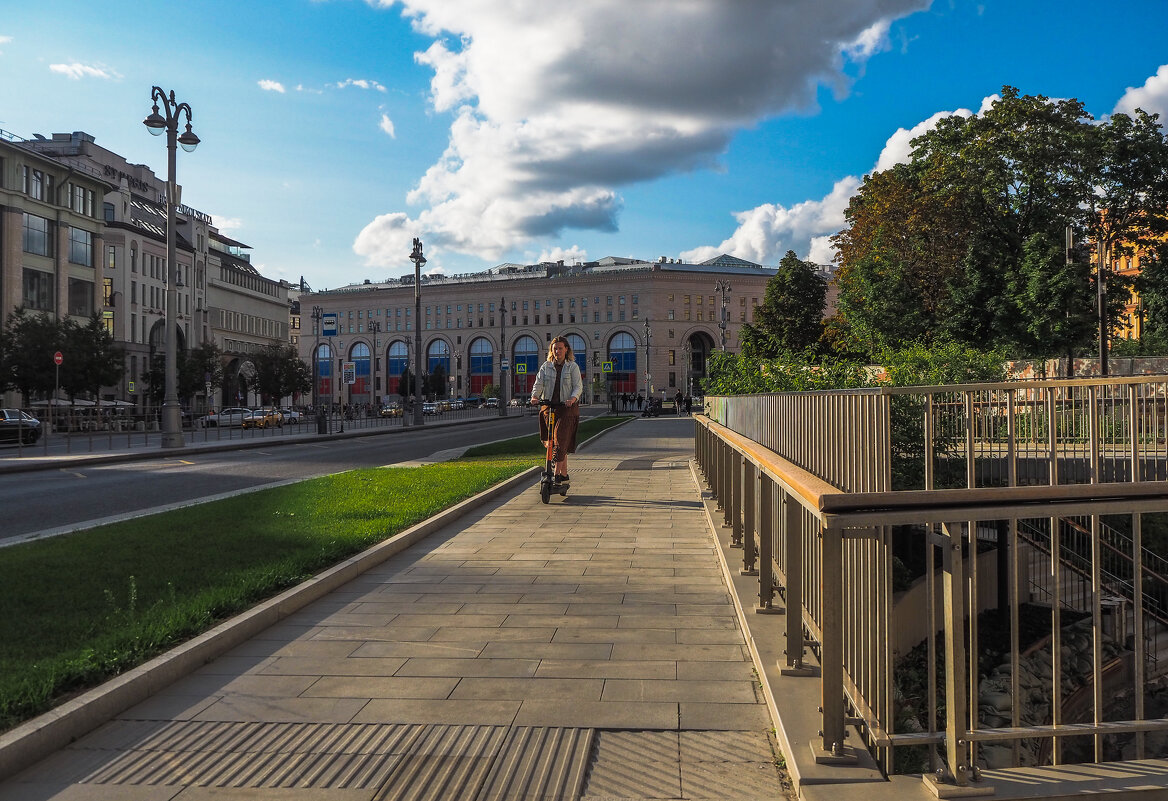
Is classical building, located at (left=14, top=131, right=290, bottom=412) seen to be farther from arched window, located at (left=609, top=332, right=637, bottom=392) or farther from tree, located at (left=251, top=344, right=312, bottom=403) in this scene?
arched window, located at (left=609, top=332, right=637, bottom=392)

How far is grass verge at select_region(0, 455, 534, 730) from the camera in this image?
14.4 ft

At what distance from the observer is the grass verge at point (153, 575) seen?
173 inches

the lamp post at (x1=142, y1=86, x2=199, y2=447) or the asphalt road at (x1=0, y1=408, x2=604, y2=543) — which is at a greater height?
the lamp post at (x1=142, y1=86, x2=199, y2=447)

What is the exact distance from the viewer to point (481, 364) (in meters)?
143

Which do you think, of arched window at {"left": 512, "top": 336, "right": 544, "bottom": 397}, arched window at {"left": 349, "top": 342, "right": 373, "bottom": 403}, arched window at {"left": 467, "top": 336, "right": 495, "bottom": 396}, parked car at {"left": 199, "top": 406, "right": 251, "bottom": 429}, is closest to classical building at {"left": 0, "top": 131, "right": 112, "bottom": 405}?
parked car at {"left": 199, "top": 406, "right": 251, "bottom": 429}

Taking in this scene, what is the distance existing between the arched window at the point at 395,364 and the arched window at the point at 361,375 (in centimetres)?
333

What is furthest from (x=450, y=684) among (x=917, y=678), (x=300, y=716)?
(x=917, y=678)

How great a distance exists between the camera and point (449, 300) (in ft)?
479

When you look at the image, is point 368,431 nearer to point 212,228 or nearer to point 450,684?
point 450,684

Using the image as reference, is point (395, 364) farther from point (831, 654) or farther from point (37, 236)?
point (831, 654)

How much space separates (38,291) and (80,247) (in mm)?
5456

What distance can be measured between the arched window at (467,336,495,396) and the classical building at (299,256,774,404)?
16 centimetres

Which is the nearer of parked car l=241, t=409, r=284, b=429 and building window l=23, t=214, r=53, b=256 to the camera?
parked car l=241, t=409, r=284, b=429

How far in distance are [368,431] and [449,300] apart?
344 ft
